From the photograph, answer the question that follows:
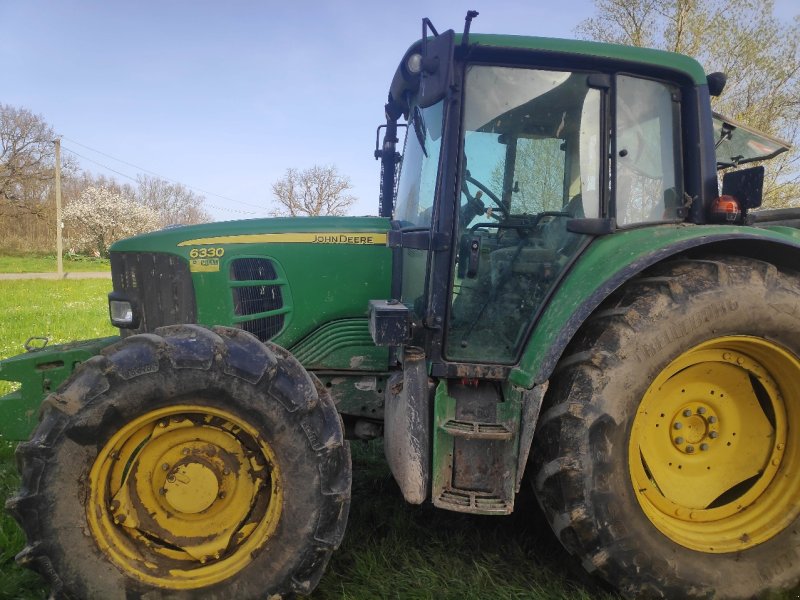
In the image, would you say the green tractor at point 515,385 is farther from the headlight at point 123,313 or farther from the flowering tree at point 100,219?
the flowering tree at point 100,219

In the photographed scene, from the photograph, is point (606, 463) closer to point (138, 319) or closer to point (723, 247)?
point (723, 247)

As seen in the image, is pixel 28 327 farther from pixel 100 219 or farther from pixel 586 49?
Result: pixel 100 219

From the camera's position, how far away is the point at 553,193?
256 centimetres

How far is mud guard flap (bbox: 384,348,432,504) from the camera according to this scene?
234cm

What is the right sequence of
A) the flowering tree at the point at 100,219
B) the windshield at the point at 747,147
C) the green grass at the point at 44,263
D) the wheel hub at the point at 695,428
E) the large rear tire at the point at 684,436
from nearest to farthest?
the large rear tire at the point at 684,436 → the wheel hub at the point at 695,428 → the windshield at the point at 747,147 → the green grass at the point at 44,263 → the flowering tree at the point at 100,219

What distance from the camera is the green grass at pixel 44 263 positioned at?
28281mm

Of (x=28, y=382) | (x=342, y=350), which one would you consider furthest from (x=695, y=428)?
(x=28, y=382)

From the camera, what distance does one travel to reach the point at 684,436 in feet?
8.07

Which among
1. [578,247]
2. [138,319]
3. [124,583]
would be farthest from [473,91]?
[124,583]

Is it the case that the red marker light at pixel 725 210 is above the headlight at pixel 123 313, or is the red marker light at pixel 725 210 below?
above

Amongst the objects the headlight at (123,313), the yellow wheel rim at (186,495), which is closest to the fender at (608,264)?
the yellow wheel rim at (186,495)

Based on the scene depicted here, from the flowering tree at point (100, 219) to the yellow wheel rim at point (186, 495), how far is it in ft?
149

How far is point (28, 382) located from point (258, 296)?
48.6 inches

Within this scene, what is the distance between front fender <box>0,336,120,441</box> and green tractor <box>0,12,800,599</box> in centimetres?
1
